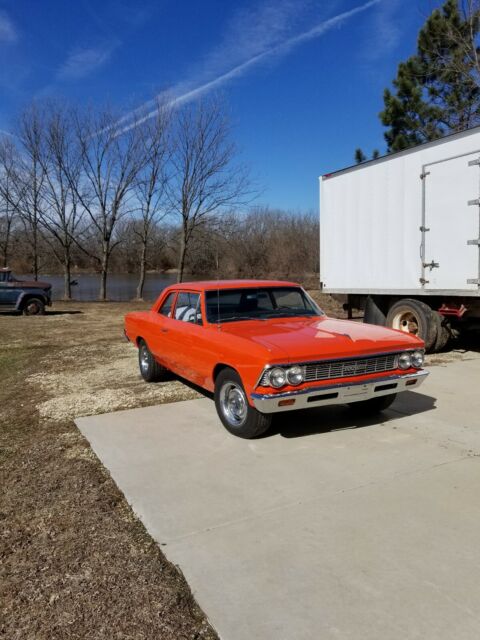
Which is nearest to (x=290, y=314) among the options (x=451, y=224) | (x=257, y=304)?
(x=257, y=304)

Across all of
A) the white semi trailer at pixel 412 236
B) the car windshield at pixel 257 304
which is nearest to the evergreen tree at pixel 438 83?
the white semi trailer at pixel 412 236

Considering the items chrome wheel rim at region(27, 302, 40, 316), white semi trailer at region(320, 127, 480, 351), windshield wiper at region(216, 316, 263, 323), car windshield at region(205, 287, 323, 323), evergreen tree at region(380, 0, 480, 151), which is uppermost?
evergreen tree at region(380, 0, 480, 151)

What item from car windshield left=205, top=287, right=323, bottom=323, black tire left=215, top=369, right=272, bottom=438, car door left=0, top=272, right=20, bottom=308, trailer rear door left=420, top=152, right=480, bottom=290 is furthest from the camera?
car door left=0, top=272, right=20, bottom=308

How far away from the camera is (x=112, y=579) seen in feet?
8.64

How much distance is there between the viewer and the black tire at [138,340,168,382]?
6891 millimetres

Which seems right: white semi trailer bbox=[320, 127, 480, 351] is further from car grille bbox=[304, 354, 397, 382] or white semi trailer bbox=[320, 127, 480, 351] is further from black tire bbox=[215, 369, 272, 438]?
black tire bbox=[215, 369, 272, 438]

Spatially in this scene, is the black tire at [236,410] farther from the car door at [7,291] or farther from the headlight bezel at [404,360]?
the car door at [7,291]

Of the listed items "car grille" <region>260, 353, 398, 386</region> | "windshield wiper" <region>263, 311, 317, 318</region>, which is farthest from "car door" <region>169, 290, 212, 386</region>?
"car grille" <region>260, 353, 398, 386</region>

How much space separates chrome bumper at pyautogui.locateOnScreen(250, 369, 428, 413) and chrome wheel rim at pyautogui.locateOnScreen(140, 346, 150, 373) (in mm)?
3166

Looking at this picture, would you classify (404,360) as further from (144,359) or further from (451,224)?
(451,224)

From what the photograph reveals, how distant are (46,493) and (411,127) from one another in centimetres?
2257

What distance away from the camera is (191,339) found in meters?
5.36

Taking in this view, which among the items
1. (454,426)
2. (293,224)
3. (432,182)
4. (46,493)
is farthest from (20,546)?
(293,224)

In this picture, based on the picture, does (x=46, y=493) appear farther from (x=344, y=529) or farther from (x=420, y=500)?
(x=420, y=500)
